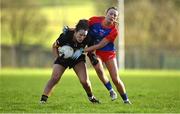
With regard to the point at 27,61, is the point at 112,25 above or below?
above

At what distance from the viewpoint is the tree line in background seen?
74312mm

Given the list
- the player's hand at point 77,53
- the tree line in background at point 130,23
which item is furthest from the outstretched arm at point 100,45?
the tree line in background at point 130,23

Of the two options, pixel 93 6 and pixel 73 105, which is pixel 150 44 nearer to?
pixel 93 6

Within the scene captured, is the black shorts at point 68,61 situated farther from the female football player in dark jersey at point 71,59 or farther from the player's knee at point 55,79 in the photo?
the player's knee at point 55,79

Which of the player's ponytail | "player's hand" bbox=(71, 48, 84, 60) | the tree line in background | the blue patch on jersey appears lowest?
the tree line in background

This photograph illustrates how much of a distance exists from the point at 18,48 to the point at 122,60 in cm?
1619

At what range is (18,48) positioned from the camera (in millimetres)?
70438

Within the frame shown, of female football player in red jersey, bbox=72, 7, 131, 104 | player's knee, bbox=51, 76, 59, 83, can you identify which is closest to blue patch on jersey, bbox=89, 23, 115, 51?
female football player in red jersey, bbox=72, 7, 131, 104

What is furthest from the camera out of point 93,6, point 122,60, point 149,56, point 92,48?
point 93,6

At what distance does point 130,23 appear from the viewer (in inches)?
2950

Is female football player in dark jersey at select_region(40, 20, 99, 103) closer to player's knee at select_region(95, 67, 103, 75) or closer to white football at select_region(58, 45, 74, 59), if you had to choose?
white football at select_region(58, 45, 74, 59)

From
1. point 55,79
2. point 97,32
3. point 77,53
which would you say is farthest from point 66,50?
point 97,32

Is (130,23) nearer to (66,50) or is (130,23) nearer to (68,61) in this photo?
(68,61)

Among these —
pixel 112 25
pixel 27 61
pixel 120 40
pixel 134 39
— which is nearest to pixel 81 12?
pixel 134 39
